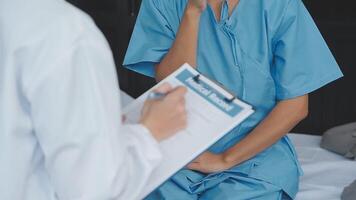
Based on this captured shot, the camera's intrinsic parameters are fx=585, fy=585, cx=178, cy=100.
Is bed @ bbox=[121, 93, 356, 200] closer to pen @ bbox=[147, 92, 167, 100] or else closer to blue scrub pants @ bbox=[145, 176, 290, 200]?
blue scrub pants @ bbox=[145, 176, 290, 200]

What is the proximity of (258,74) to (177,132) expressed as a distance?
50 cm

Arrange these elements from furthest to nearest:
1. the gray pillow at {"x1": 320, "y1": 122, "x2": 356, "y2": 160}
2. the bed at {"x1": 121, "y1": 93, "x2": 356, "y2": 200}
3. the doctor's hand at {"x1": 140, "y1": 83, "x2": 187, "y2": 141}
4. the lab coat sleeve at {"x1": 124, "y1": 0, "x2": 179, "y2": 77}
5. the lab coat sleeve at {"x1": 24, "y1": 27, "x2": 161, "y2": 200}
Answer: the gray pillow at {"x1": 320, "y1": 122, "x2": 356, "y2": 160} < the bed at {"x1": 121, "y1": 93, "x2": 356, "y2": 200} < the lab coat sleeve at {"x1": 124, "y1": 0, "x2": 179, "y2": 77} < the doctor's hand at {"x1": 140, "y1": 83, "x2": 187, "y2": 141} < the lab coat sleeve at {"x1": 24, "y1": 27, "x2": 161, "y2": 200}

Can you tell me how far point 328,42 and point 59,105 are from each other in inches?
78.5

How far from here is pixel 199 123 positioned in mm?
1030

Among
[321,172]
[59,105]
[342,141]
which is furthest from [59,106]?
[342,141]

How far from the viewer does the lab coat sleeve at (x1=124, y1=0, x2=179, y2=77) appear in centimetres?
153

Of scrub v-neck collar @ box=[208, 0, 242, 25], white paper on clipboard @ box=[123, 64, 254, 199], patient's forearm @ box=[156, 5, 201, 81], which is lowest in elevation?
patient's forearm @ box=[156, 5, 201, 81]

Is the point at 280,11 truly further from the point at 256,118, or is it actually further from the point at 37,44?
the point at 37,44

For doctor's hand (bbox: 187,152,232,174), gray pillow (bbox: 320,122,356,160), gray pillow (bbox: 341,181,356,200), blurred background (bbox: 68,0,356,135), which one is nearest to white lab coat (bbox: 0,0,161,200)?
doctor's hand (bbox: 187,152,232,174)

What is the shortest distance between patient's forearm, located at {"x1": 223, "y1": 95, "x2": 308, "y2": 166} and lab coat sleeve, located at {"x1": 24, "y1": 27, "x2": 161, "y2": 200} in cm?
58

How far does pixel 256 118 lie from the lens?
150 cm

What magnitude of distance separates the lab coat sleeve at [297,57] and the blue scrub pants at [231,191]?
0.74 feet

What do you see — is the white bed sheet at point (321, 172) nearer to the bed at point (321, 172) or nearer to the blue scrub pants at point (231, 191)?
the bed at point (321, 172)

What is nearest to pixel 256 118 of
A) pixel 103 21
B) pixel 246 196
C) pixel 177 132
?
pixel 246 196
